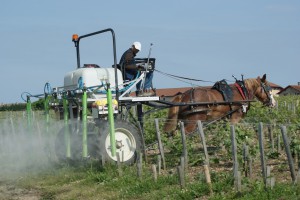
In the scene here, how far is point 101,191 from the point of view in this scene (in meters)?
10.2

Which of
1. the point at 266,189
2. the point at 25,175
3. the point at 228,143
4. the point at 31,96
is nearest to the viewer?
the point at 266,189

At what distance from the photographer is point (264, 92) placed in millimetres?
16516

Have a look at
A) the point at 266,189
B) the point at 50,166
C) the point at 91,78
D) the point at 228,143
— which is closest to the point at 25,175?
the point at 50,166

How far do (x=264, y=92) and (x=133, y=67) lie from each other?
4964mm

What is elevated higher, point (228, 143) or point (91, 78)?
point (91, 78)

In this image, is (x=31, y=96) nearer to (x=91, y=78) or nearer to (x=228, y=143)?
(x=91, y=78)

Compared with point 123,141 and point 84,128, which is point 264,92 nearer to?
point 123,141

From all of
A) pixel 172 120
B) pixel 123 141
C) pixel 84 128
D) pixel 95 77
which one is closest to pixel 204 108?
pixel 172 120

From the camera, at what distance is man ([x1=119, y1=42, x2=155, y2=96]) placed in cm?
1305

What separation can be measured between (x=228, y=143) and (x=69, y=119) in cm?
352

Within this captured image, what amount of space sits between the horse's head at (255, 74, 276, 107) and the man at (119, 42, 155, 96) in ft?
14.2

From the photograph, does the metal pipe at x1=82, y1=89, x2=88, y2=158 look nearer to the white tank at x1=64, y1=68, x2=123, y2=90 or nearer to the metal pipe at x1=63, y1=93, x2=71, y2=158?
the white tank at x1=64, y1=68, x2=123, y2=90

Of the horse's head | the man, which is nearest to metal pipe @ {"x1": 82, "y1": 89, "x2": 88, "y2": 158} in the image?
the man

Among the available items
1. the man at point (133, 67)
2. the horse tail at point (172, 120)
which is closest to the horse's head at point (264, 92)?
the horse tail at point (172, 120)
